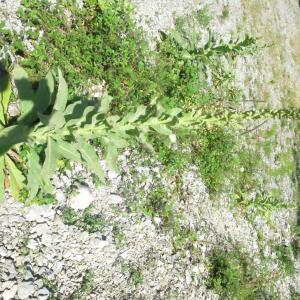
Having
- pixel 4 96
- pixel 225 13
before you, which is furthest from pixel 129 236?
pixel 225 13

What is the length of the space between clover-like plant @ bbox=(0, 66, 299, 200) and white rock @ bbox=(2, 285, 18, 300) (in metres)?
1.10

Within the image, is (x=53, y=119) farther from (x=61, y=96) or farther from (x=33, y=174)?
(x=33, y=174)

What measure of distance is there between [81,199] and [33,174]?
3.76 ft

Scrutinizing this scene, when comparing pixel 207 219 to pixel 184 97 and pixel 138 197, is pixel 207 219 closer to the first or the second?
pixel 138 197

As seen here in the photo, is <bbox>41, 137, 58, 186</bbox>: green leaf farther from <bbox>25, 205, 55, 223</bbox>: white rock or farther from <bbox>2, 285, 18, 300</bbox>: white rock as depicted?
<bbox>2, 285, 18, 300</bbox>: white rock

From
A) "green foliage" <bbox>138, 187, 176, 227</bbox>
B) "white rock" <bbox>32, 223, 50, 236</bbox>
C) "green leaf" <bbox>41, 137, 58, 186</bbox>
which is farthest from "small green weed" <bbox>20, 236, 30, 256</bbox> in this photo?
"green foliage" <bbox>138, 187, 176, 227</bbox>

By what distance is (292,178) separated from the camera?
10812 mm

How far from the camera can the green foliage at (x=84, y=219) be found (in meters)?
5.79

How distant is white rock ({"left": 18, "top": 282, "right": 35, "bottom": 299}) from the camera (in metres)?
5.12

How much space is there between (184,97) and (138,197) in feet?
7.15

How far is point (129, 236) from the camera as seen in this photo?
6.48 meters

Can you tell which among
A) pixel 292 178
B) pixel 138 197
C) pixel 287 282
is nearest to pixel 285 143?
pixel 292 178

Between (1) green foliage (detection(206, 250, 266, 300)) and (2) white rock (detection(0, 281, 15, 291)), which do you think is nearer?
(2) white rock (detection(0, 281, 15, 291))

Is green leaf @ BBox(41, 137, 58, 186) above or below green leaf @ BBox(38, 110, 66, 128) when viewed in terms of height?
below
